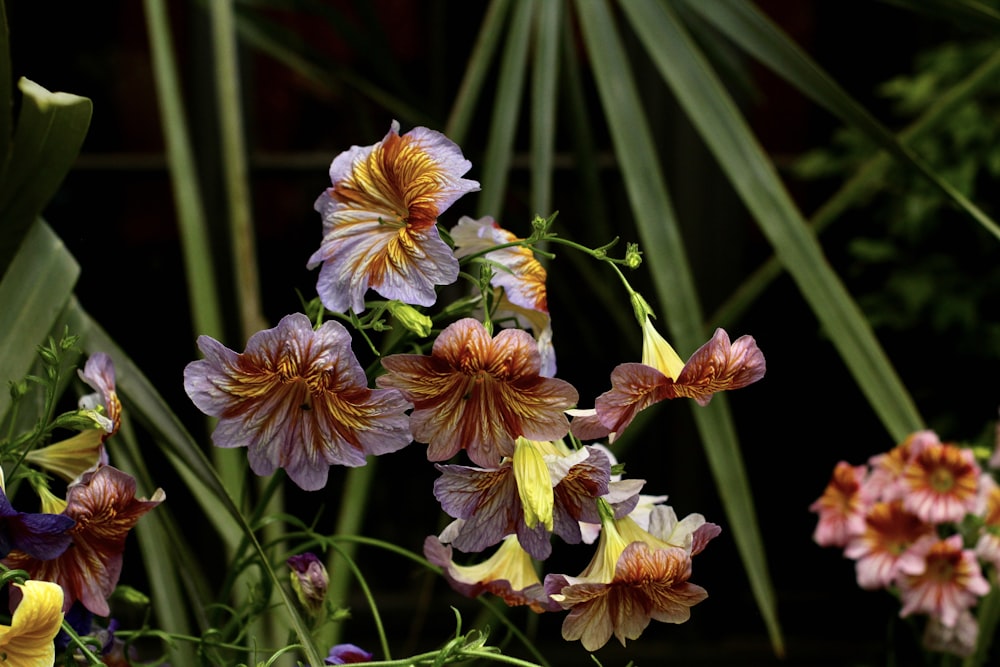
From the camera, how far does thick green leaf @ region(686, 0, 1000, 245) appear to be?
780 millimetres

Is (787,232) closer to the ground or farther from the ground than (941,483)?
farther from the ground

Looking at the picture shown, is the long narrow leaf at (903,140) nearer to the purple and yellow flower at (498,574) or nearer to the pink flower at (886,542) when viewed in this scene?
the pink flower at (886,542)

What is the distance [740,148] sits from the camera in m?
0.86

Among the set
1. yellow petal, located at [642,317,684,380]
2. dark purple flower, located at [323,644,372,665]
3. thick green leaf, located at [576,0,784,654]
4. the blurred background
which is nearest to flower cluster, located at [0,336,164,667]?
dark purple flower, located at [323,644,372,665]

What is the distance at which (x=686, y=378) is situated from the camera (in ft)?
1.52

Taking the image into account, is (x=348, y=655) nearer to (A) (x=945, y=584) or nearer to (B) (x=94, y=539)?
(B) (x=94, y=539)

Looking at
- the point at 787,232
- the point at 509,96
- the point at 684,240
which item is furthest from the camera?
the point at 684,240

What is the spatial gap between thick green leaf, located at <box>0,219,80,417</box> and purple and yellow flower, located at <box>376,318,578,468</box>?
215mm

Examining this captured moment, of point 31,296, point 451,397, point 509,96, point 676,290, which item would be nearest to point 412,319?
point 451,397

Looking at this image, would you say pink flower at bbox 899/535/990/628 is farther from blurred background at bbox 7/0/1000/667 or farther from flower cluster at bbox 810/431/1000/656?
blurred background at bbox 7/0/1000/667

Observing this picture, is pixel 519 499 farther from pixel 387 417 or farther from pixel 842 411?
pixel 842 411

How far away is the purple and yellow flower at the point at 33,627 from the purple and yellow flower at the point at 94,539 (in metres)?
0.07

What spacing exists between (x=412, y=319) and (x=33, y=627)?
0.60 ft

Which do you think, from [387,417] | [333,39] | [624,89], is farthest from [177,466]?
[333,39]
